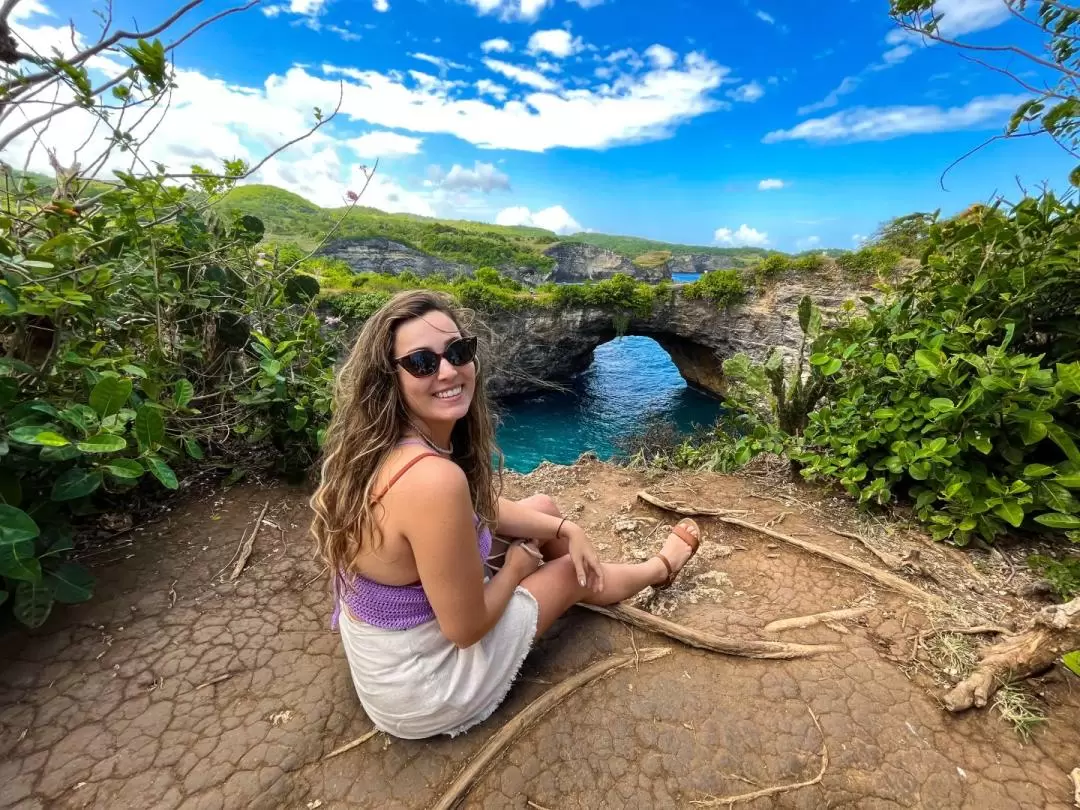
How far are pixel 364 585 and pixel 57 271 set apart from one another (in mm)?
1944

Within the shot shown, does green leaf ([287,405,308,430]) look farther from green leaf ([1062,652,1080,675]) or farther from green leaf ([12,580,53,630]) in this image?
green leaf ([1062,652,1080,675])

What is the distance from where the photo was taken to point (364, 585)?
1598 millimetres

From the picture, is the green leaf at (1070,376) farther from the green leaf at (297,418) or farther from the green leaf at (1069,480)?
the green leaf at (297,418)

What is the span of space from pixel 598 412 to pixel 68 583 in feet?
61.8

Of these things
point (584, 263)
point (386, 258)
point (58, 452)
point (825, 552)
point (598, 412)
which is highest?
point (584, 263)

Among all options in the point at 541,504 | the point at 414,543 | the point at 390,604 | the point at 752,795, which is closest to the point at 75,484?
the point at 390,604

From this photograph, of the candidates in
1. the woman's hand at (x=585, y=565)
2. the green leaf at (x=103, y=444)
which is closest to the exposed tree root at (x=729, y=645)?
the woman's hand at (x=585, y=565)

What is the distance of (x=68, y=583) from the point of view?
77.1 inches

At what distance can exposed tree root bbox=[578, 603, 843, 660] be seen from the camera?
A: 2.00 metres

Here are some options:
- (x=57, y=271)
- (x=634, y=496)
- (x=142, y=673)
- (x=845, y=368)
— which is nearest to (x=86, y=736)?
(x=142, y=673)

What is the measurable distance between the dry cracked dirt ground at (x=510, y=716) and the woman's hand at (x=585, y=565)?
256mm

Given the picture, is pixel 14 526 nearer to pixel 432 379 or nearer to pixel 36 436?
pixel 36 436

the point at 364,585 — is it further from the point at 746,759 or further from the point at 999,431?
the point at 999,431

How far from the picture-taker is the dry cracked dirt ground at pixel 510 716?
153cm
